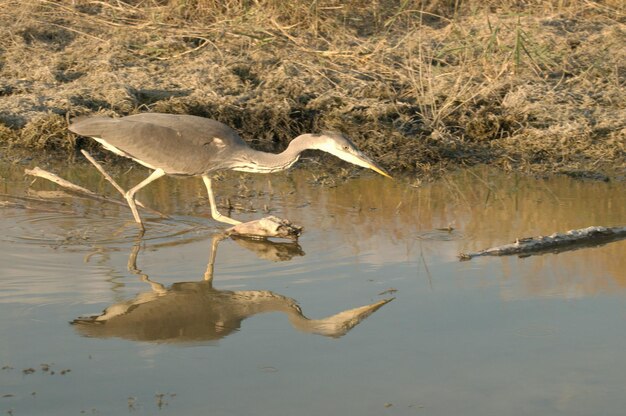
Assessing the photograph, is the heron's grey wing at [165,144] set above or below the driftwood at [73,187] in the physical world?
above

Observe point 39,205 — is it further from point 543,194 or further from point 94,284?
point 543,194

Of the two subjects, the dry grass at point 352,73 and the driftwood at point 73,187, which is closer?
the driftwood at point 73,187

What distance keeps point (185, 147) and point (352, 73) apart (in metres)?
3.37

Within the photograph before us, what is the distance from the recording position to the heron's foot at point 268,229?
6.96 m

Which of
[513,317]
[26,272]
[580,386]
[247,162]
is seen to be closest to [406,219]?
[247,162]

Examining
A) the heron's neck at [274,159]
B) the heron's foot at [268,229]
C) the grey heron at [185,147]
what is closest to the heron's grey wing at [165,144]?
the grey heron at [185,147]

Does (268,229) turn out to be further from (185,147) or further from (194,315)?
(194,315)

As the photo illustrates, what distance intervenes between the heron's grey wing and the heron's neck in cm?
16

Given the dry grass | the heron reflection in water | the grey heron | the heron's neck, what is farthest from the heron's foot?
the dry grass

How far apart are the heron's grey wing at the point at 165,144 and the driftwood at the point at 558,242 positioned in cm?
190

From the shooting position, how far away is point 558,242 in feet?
22.1

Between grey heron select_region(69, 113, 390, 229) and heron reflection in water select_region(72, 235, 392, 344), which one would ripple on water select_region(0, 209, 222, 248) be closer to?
grey heron select_region(69, 113, 390, 229)

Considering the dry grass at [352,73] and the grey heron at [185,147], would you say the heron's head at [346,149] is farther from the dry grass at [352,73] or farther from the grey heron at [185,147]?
the dry grass at [352,73]

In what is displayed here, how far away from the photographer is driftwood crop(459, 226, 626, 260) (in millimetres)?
6598
